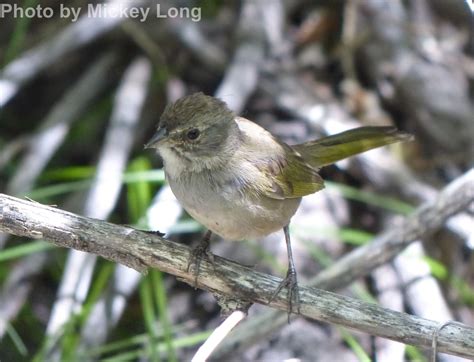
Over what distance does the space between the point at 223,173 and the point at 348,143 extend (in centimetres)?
82

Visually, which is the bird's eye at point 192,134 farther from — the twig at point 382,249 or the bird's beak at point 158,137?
the twig at point 382,249

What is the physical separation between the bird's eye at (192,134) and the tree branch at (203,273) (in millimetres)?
580

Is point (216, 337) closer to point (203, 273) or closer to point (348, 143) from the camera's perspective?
point (203, 273)

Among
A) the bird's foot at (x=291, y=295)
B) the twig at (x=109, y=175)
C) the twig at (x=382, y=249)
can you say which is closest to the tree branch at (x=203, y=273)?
the bird's foot at (x=291, y=295)

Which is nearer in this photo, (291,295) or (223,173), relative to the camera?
(291,295)

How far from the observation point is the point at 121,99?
4547 millimetres

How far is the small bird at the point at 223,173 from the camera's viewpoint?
10.0ft

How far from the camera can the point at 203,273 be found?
2723mm

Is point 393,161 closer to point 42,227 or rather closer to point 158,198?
point 158,198

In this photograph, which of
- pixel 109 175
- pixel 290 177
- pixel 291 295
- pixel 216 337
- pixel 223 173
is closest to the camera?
pixel 216 337

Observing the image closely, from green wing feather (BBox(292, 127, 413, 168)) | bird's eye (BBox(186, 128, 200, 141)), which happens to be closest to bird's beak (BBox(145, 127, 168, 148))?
bird's eye (BBox(186, 128, 200, 141))

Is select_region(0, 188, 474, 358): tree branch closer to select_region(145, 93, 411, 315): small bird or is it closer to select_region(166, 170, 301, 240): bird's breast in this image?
select_region(145, 93, 411, 315): small bird

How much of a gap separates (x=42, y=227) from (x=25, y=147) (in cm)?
201

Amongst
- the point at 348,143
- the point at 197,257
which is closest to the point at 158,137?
the point at 197,257
